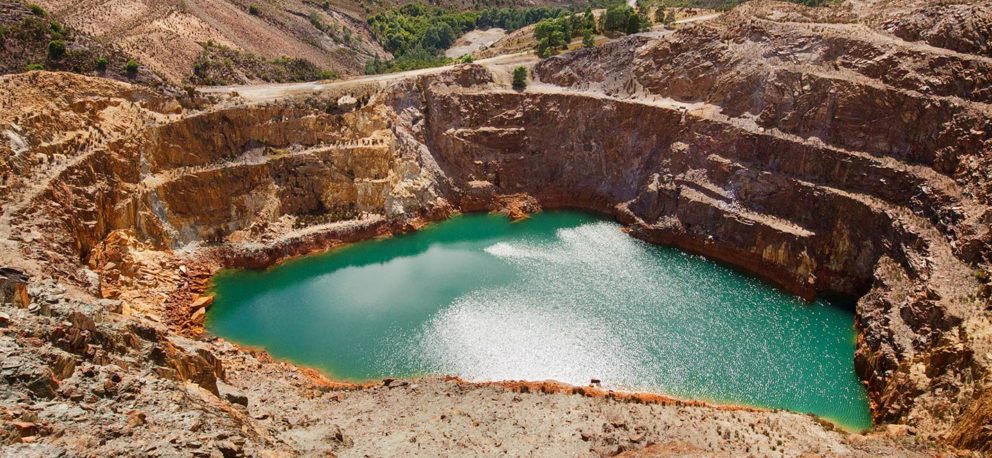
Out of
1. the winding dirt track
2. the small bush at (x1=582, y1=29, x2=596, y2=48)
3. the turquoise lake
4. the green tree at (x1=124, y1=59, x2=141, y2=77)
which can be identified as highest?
the small bush at (x1=582, y1=29, x2=596, y2=48)

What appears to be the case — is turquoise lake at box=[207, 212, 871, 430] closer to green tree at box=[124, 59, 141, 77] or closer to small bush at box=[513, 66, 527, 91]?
small bush at box=[513, 66, 527, 91]

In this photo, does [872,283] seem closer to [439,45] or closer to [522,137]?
[522,137]

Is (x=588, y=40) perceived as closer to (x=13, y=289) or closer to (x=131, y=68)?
(x=131, y=68)

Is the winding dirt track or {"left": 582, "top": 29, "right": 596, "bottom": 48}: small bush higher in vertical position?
{"left": 582, "top": 29, "right": 596, "bottom": 48}: small bush

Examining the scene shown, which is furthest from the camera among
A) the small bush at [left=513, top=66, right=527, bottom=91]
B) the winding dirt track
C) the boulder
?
the small bush at [left=513, top=66, right=527, bottom=91]

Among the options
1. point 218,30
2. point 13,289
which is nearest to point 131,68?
point 218,30

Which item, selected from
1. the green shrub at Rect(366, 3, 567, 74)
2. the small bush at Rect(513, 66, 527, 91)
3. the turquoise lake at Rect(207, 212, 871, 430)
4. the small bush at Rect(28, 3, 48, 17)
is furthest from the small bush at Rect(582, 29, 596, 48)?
the small bush at Rect(28, 3, 48, 17)

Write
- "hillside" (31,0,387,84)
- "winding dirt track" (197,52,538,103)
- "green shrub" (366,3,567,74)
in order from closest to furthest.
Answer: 1. "winding dirt track" (197,52,538,103)
2. "hillside" (31,0,387,84)
3. "green shrub" (366,3,567,74)
